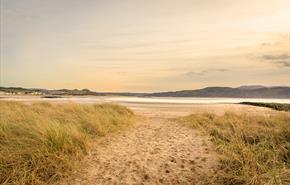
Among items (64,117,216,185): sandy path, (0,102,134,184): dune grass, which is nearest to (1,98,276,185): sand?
(64,117,216,185): sandy path

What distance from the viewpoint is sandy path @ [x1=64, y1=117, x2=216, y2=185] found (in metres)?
5.48

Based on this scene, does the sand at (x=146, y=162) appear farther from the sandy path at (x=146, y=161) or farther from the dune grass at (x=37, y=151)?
the dune grass at (x=37, y=151)

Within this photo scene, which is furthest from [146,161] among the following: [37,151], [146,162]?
[37,151]

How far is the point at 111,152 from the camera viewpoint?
22.7ft

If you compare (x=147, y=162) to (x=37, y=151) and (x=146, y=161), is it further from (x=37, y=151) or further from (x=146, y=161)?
(x=37, y=151)

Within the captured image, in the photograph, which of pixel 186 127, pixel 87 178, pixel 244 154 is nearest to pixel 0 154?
pixel 87 178

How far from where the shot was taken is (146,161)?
20.6 ft

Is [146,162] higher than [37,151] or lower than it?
lower

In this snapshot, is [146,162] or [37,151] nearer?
[37,151]

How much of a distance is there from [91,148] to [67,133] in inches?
26.8

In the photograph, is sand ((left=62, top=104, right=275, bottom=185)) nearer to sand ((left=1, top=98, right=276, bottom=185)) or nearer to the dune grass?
sand ((left=1, top=98, right=276, bottom=185))

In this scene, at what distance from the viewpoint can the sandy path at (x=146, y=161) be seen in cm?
548

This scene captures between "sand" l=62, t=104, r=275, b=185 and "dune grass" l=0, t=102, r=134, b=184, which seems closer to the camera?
"dune grass" l=0, t=102, r=134, b=184

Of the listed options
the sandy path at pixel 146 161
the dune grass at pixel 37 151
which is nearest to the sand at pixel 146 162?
the sandy path at pixel 146 161
